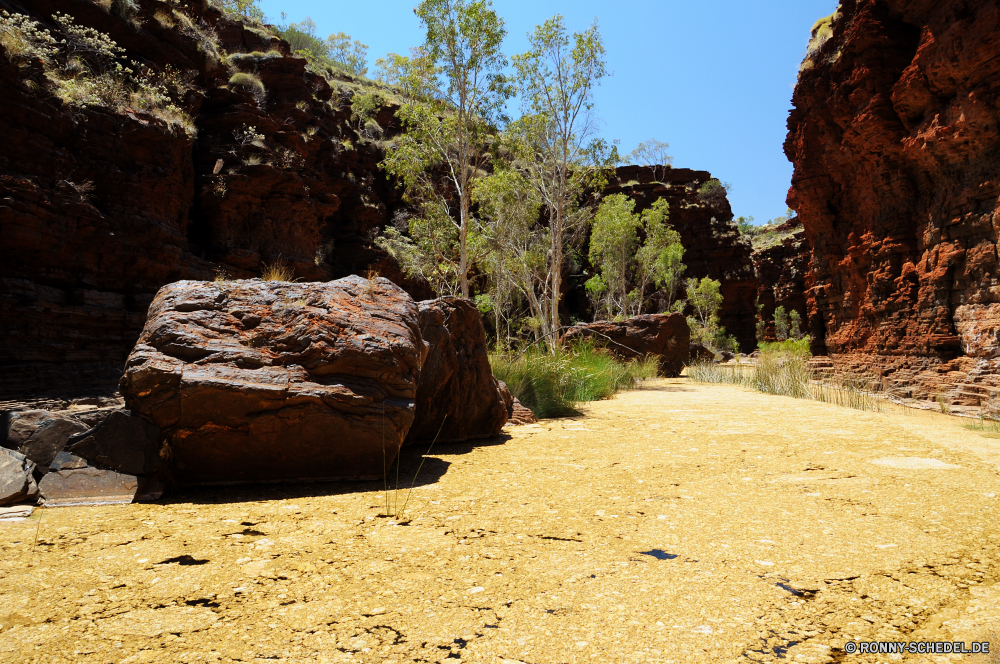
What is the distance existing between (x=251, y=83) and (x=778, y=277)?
3445 cm

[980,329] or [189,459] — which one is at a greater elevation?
[980,329]

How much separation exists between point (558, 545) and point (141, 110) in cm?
1642

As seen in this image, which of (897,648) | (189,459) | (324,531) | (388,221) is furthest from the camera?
(388,221)

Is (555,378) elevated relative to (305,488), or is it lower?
elevated

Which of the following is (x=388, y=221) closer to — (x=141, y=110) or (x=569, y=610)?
(x=141, y=110)

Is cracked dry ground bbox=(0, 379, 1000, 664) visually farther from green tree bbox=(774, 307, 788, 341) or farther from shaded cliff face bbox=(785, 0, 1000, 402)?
green tree bbox=(774, 307, 788, 341)

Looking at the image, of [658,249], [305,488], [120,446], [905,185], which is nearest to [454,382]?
[305,488]

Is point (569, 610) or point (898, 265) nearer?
point (569, 610)

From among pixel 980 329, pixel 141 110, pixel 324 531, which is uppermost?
pixel 141 110

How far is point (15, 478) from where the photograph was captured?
263 cm

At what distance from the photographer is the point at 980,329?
756 centimetres

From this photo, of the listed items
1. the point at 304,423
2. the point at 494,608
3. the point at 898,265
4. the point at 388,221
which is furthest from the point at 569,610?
the point at 388,221

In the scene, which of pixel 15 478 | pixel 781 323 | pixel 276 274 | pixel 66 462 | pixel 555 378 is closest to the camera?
pixel 15 478

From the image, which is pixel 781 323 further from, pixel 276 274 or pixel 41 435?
pixel 41 435
